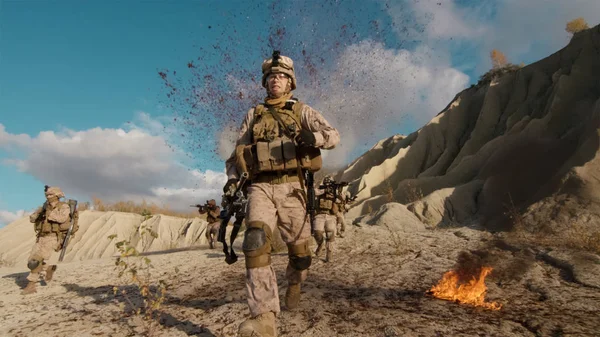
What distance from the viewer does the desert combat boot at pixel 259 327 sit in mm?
2299

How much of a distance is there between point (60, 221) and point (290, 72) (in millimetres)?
5698

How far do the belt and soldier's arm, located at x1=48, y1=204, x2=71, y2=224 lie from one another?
531cm

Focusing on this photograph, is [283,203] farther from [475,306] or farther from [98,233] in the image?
[98,233]

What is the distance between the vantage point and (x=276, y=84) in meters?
3.31

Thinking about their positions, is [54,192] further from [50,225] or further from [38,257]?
[38,257]

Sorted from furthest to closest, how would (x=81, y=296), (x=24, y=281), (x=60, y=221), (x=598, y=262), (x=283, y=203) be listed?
(x=24, y=281), (x=60, y=221), (x=81, y=296), (x=598, y=262), (x=283, y=203)

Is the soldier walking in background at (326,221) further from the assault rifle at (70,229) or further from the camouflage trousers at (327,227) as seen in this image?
the assault rifle at (70,229)

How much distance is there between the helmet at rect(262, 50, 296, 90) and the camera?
3267mm

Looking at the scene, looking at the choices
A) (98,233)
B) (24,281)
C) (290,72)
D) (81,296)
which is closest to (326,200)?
(290,72)

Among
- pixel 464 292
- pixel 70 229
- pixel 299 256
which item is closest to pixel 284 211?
pixel 299 256

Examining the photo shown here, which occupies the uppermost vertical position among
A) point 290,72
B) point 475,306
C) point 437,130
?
point 437,130

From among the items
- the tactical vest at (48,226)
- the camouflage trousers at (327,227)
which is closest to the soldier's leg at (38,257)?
the tactical vest at (48,226)

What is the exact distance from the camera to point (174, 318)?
323 cm

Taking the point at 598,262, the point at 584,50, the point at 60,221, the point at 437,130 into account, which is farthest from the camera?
the point at 437,130
